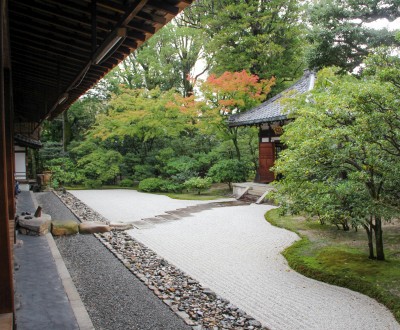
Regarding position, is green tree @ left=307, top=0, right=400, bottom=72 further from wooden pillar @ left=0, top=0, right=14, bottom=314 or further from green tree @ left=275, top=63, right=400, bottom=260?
wooden pillar @ left=0, top=0, right=14, bottom=314

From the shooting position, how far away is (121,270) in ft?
20.5

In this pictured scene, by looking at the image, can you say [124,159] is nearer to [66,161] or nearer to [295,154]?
[66,161]

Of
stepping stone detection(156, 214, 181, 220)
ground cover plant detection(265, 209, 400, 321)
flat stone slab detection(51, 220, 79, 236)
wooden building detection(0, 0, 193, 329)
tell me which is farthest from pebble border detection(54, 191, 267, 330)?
stepping stone detection(156, 214, 181, 220)

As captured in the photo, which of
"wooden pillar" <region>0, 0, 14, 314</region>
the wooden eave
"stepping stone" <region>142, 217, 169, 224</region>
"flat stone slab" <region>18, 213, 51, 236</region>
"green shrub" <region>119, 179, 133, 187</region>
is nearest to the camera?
"wooden pillar" <region>0, 0, 14, 314</region>

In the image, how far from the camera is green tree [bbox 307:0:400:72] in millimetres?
12070

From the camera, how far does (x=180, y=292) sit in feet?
17.7

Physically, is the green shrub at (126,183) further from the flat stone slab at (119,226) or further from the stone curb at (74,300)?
the stone curb at (74,300)

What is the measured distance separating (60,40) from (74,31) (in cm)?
46

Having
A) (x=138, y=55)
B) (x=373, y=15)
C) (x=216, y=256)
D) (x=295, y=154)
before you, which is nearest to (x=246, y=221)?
(x=216, y=256)

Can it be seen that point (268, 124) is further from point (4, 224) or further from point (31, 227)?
point (4, 224)

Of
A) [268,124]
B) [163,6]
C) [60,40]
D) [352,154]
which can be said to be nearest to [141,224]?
[352,154]

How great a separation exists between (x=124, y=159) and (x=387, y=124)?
17.8 metres

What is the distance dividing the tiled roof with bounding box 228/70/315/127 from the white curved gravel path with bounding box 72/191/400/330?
233 inches

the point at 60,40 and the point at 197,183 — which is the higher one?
the point at 60,40
